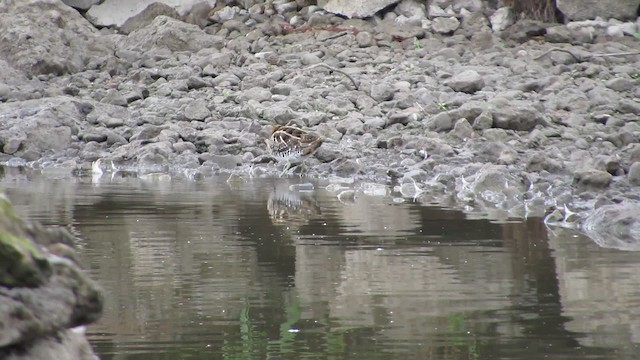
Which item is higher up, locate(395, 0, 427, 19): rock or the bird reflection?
locate(395, 0, 427, 19): rock

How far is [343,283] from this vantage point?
6250 millimetres

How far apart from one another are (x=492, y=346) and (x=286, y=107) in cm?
986

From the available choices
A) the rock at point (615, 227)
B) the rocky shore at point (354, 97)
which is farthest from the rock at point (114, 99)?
the rock at point (615, 227)

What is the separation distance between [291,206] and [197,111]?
5416 mm

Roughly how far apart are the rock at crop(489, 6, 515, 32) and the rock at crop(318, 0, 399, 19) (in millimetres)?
1567

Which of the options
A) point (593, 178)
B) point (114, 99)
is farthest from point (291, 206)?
point (114, 99)

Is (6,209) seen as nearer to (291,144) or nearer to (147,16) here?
(291,144)

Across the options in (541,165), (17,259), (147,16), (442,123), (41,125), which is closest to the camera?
(17,259)

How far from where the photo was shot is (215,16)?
801 inches

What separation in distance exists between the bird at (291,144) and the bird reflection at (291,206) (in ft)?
4.12

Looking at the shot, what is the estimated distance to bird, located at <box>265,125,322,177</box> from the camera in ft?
42.2

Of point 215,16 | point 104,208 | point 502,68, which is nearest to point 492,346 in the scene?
point 104,208

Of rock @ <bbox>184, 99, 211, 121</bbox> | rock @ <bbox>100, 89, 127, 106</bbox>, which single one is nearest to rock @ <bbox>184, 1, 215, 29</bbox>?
rock @ <bbox>100, 89, 127, 106</bbox>

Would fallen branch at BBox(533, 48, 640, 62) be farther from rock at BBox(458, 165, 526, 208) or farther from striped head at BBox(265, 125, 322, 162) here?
rock at BBox(458, 165, 526, 208)
